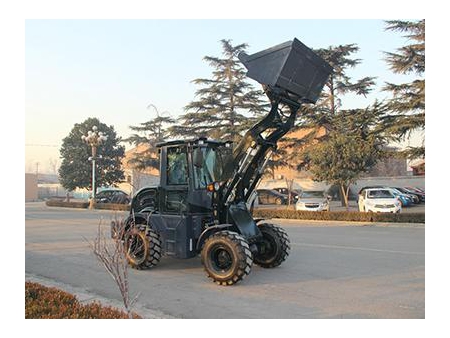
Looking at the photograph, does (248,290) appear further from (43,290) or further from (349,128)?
(349,128)

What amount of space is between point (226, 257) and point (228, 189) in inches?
51.0

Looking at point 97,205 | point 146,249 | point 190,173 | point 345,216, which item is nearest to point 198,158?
point 190,173

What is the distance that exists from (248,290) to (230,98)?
91.2 ft

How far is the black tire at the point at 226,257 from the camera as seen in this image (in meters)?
6.41

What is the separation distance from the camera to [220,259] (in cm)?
695

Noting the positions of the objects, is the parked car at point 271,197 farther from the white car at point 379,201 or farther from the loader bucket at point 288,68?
the loader bucket at point 288,68

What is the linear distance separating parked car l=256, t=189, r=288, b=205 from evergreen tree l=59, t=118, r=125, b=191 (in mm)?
18323

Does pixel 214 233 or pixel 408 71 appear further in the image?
pixel 408 71

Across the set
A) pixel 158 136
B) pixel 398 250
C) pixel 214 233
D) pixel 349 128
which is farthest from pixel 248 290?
pixel 158 136

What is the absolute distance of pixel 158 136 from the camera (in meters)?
38.8

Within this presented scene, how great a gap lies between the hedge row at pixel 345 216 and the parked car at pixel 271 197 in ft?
36.2

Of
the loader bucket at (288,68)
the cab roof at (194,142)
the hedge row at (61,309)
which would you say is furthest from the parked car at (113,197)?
the hedge row at (61,309)

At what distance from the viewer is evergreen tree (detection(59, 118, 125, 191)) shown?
42.6 m

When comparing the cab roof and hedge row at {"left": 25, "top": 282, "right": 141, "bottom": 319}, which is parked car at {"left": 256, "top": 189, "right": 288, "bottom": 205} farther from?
hedge row at {"left": 25, "top": 282, "right": 141, "bottom": 319}
